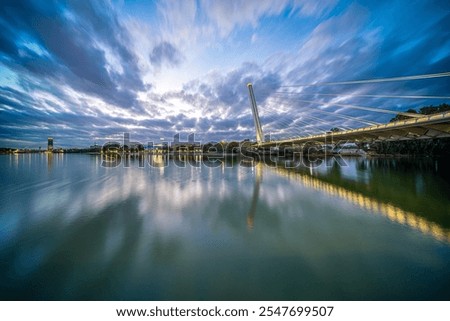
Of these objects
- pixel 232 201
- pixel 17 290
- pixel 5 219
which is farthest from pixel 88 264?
pixel 232 201

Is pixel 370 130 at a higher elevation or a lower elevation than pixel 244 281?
higher

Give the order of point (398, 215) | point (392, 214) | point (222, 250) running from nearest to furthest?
1. point (222, 250)
2. point (398, 215)
3. point (392, 214)

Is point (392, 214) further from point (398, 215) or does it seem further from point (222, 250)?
point (222, 250)

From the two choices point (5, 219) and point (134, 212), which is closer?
point (5, 219)

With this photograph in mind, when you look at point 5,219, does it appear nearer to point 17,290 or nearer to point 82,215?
point 82,215

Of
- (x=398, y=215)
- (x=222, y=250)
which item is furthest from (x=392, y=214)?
(x=222, y=250)

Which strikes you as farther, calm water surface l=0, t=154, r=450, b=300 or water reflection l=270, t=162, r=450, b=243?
water reflection l=270, t=162, r=450, b=243

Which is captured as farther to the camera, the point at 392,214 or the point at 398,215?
the point at 392,214

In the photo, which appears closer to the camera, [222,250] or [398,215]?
[222,250]

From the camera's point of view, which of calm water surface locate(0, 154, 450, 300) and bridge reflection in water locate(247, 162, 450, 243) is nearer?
calm water surface locate(0, 154, 450, 300)

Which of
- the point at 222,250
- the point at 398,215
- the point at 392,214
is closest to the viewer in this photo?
the point at 222,250

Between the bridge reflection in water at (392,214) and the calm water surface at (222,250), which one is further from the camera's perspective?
the bridge reflection in water at (392,214)

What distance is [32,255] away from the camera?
191 inches

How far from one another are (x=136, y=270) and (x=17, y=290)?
209 centimetres
